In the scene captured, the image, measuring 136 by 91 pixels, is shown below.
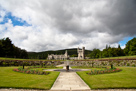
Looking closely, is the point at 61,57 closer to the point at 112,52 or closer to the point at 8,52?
the point at 112,52

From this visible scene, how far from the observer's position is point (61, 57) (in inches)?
4852

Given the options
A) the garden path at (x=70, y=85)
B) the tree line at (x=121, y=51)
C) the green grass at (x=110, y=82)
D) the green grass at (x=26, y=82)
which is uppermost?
the tree line at (x=121, y=51)

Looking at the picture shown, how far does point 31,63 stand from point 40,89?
2637cm

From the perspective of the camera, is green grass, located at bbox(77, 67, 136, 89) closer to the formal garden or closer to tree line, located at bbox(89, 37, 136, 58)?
the formal garden

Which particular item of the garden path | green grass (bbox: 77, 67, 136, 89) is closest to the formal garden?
green grass (bbox: 77, 67, 136, 89)

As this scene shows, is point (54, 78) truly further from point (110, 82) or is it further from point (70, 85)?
point (110, 82)

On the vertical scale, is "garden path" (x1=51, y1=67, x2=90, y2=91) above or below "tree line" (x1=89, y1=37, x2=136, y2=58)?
below

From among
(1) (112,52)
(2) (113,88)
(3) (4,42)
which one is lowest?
(2) (113,88)

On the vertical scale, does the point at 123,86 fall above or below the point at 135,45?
below

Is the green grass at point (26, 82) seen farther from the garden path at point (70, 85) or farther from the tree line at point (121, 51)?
the tree line at point (121, 51)

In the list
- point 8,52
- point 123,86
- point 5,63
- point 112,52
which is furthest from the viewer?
point 112,52

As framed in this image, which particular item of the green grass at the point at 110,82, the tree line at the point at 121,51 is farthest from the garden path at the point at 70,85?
the tree line at the point at 121,51

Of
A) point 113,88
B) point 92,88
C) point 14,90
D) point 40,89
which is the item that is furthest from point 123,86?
point 14,90

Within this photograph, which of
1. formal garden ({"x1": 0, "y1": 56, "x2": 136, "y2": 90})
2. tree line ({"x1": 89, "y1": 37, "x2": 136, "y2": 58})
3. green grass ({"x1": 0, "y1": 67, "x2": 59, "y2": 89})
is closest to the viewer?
green grass ({"x1": 0, "y1": 67, "x2": 59, "y2": 89})
